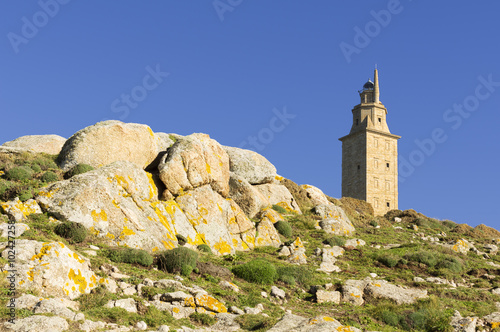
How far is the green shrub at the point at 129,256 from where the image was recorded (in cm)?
1820

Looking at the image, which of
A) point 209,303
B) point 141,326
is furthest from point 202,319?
point 141,326

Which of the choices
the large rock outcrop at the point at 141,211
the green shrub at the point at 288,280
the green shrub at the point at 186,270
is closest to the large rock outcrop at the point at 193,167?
the large rock outcrop at the point at 141,211

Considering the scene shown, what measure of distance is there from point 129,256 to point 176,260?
180 centimetres

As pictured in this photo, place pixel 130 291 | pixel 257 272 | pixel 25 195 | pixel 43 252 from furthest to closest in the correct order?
1. pixel 25 195
2. pixel 257 272
3. pixel 130 291
4. pixel 43 252

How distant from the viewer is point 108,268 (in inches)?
651

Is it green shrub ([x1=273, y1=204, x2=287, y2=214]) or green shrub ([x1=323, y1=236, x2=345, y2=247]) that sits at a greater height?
green shrub ([x1=273, y1=204, x2=287, y2=214])

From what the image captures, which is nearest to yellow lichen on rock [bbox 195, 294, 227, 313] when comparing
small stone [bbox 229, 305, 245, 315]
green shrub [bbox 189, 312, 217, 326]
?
small stone [bbox 229, 305, 245, 315]

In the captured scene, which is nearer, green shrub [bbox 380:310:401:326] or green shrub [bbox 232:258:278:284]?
green shrub [bbox 380:310:401:326]

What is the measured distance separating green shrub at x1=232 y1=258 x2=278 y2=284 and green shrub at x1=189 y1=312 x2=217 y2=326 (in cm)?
582

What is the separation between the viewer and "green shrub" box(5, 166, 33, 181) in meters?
25.0

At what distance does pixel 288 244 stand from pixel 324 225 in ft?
22.9

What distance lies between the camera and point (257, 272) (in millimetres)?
20578

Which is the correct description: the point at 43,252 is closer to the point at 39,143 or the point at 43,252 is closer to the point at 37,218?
the point at 37,218

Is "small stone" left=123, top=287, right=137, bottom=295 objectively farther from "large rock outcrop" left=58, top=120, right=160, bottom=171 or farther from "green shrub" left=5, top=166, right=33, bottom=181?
"large rock outcrop" left=58, top=120, right=160, bottom=171
